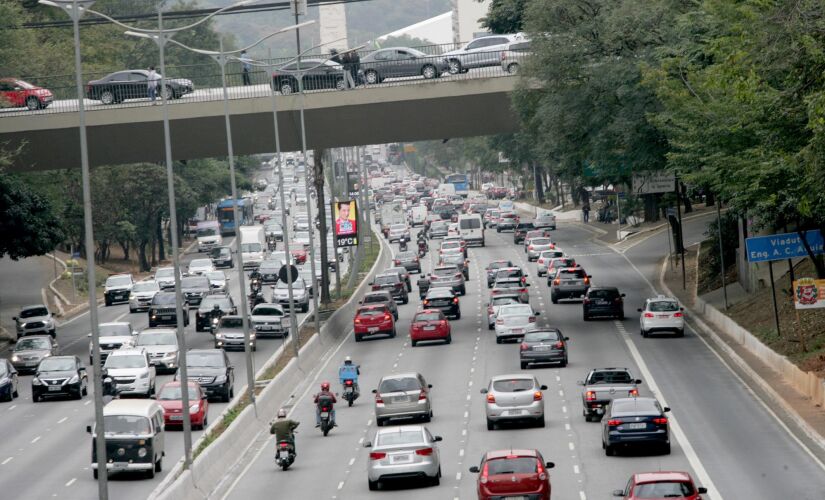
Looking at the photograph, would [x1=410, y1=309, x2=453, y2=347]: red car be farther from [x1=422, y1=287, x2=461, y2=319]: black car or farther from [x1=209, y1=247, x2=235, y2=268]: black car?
[x1=209, y1=247, x2=235, y2=268]: black car

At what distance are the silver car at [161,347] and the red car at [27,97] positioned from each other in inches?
468

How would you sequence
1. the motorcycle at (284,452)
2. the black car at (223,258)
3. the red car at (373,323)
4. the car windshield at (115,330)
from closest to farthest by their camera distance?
the motorcycle at (284,452), the car windshield at (115,330), the red car at (373,323), the black car at (223,258)

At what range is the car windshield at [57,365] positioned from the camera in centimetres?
4781

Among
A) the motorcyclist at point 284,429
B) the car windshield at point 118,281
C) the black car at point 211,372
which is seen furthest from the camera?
the car windshield at point 118,281

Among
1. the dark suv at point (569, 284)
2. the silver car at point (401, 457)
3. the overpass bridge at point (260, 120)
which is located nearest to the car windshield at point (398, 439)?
the silver car at point (401, 457)

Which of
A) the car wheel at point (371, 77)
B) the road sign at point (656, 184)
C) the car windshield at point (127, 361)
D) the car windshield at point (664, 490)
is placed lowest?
the car windshield at point (127, 361)

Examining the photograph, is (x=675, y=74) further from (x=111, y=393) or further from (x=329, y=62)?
(x=111, y=393)

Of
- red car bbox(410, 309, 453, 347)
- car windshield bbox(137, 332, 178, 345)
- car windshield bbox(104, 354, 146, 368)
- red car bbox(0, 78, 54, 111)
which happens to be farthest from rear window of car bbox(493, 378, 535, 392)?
red car bbox(0, 78, 54, 111)

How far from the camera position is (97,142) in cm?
6041

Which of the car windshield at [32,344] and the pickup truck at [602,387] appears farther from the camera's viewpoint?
the car windshield at [32,344]

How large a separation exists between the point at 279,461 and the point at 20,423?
1285 centimetres

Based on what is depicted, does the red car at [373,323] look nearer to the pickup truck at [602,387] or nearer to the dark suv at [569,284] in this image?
the dark suv at [569,284]

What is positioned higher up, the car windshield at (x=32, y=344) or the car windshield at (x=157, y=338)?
the car windshield at (x=157, y=338)

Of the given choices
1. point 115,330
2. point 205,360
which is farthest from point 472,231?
point 205,360
